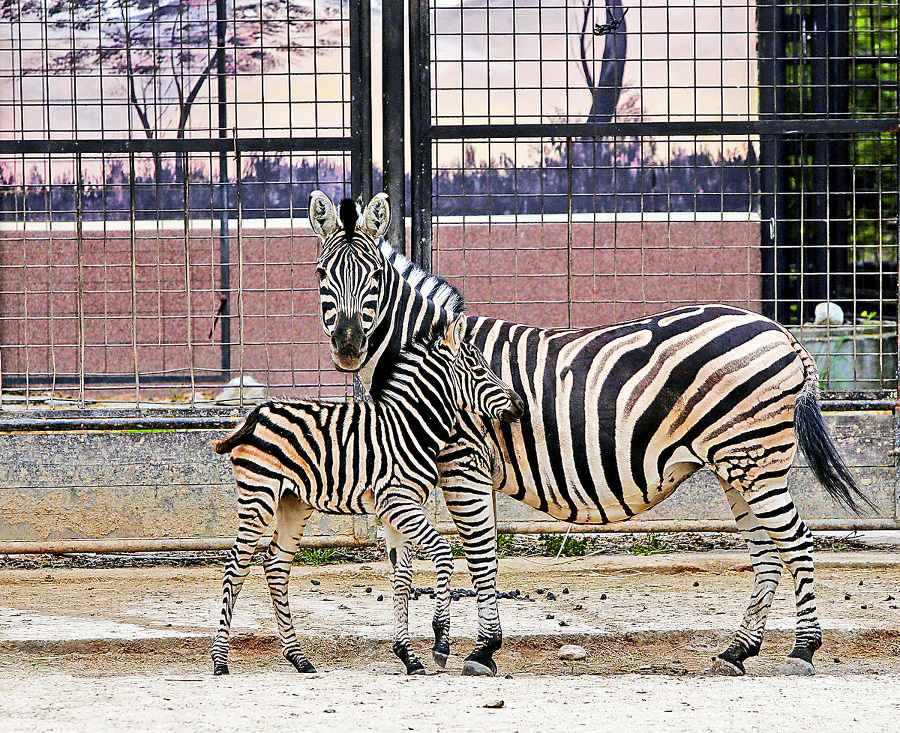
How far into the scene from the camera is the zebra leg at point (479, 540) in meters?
5.21

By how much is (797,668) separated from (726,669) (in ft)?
1.04

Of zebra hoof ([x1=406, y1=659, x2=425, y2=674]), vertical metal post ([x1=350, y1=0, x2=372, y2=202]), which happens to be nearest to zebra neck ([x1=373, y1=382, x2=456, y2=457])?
zebra hoof ([x1=406, y1=659, x2=425, y2=674])

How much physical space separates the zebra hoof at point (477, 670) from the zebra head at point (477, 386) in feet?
3.64

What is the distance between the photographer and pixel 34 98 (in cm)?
966

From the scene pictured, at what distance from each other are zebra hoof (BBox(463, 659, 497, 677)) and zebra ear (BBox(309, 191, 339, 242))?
2.10m

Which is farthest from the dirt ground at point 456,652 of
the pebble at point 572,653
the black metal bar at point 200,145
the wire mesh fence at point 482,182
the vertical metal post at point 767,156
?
the black metal bar at point 200,145

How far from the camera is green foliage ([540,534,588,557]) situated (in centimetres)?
784

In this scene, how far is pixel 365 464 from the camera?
16.9 feet

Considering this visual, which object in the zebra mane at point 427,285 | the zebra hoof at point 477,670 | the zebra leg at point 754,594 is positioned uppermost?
the zebra mane at point 427,285

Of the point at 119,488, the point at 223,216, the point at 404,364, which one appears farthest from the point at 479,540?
the point at 223,216

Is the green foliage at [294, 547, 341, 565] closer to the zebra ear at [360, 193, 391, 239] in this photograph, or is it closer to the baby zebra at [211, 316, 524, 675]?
the baby zebra at [211, 316, 524, 675]

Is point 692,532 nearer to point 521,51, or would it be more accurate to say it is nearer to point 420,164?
point 420,164

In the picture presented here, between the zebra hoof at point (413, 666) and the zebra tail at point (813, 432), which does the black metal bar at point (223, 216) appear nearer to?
the zebra hoof at point (413, 666)

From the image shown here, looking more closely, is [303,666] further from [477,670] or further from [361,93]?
[361,93]
